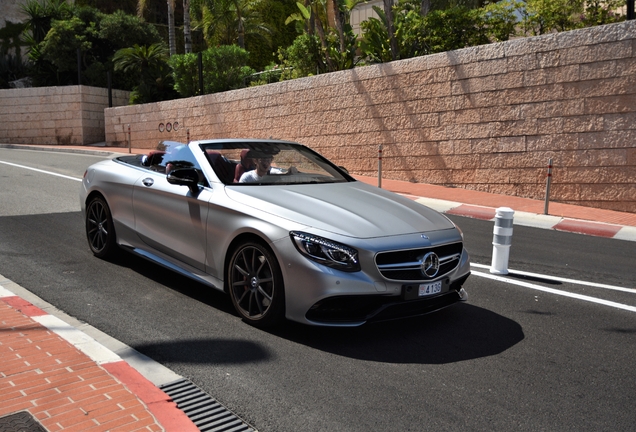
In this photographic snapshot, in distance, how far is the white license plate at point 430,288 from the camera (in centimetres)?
477

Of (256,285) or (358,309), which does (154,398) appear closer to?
(256,285)

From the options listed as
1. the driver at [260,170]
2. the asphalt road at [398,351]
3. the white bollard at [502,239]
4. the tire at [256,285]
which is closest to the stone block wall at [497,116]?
the asphalt road at [398,351]

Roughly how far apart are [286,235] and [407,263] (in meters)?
0.93

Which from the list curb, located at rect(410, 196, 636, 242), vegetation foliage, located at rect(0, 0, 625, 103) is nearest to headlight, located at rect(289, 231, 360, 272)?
curb, located at rect(410, 196, 636, 242)

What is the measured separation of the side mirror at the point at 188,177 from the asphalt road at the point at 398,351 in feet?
3.45

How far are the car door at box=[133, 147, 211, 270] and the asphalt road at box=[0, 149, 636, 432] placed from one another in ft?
1.52

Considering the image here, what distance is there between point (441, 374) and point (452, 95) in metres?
12.1

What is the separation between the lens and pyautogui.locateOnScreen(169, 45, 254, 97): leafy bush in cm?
2778

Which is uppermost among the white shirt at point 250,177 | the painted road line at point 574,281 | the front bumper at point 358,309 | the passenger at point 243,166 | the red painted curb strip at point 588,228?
the passenger at point 243,166

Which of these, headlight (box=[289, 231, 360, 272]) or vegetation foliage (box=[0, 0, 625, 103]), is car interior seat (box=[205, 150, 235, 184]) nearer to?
headlight (box=[289, 231, 360, 272])

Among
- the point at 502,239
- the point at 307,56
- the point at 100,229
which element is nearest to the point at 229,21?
the point at 307,56

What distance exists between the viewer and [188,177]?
573cm

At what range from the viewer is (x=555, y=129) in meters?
13.6

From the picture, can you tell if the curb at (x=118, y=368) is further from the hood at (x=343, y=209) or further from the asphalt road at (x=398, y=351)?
the hood at (x=343, y=209)
